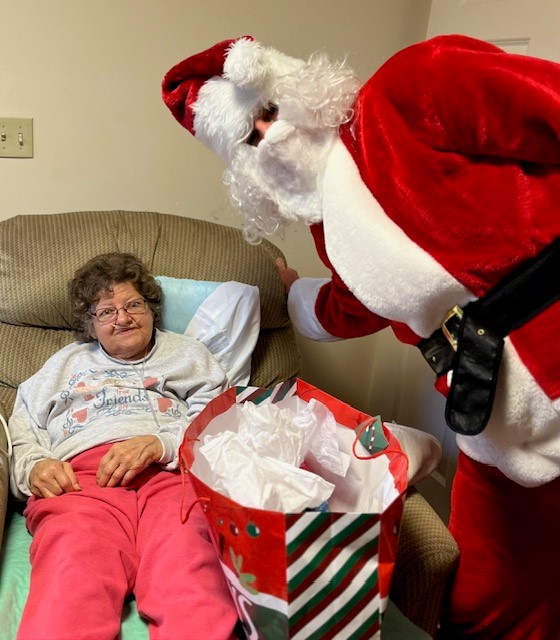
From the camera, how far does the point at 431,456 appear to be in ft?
4.35

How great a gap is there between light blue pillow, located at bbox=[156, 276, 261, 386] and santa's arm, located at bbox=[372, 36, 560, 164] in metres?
0.80

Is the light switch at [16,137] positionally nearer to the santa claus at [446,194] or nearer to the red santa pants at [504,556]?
the santa claus at [446,194]

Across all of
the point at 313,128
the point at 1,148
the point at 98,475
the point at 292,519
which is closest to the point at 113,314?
the point at 98,475

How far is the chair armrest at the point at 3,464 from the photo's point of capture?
4.05 feet

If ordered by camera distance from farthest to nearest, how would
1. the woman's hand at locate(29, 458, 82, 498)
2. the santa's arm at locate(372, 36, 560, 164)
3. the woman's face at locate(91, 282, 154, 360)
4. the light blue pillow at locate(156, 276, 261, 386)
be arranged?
the light blue pillow at locate(156, 276, 261, 386)
the woman's face at locate(91, 282, 154, 360)
the woman's hand at locate(29, 458, 82, 498)
the santa's arm at locate(372, 36, 560, 164)

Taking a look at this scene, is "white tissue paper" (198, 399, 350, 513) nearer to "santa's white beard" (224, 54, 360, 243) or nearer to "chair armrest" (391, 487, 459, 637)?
"chair armrest" (391, 487, 459, 637)

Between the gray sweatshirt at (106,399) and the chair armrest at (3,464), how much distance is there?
2 centimetres

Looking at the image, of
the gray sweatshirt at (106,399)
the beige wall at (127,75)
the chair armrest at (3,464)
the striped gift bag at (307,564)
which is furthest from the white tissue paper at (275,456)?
the beige wall at (127,75)

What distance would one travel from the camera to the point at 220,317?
1651 millimetres

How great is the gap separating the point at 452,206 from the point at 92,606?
847 mm

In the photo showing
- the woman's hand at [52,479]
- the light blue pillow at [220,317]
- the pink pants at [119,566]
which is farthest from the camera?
the light blue pillow at [220,317]

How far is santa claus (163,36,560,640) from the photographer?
0.90 m

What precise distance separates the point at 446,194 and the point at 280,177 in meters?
0.30

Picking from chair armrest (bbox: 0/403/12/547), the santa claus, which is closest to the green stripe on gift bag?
the santa claus
